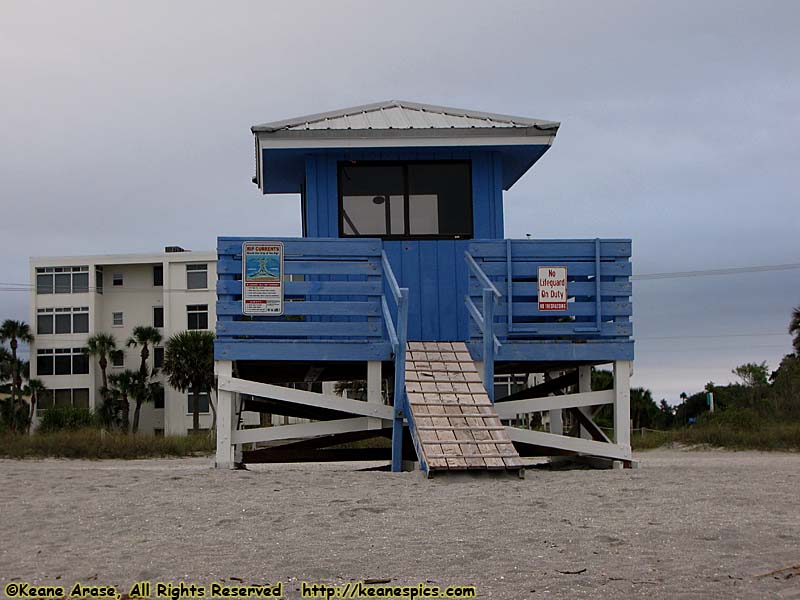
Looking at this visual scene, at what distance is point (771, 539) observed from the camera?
6.42 meters

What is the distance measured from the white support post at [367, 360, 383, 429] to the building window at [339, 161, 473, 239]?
2.08m

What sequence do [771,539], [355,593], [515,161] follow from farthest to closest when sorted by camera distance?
[515,161] < [771,539] < [355,593]

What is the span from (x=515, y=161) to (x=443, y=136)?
1.50 metres

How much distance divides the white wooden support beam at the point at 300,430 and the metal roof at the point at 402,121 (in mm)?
3688

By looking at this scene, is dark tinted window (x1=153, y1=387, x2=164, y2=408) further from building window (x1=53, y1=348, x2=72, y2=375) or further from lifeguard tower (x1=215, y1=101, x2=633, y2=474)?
lifeguard tower (x1=215, y1=101, x2=633, y2=474)

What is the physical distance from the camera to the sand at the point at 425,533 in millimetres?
5641

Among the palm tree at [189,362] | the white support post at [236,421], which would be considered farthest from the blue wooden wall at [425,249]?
the palm tree at [189,362]

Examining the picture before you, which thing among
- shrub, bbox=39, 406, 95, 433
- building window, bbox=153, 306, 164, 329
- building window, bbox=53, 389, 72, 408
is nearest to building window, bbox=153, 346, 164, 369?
building window, bbox=153, 306, 164, 329

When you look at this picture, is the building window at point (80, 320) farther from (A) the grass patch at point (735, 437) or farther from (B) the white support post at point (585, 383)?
(B) the white support post at point (585, 383)

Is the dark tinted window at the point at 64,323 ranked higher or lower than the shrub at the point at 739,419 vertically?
higher

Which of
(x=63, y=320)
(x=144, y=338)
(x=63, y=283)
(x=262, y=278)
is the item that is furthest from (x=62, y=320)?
(x=262, y=278)

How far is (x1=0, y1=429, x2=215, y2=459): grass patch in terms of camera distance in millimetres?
24500

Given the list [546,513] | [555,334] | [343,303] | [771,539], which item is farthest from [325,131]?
[771,539]

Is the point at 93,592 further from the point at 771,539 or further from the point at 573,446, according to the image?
the point at 573,446
